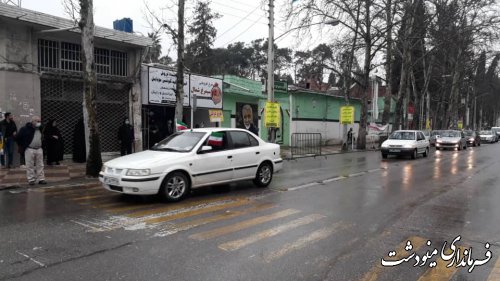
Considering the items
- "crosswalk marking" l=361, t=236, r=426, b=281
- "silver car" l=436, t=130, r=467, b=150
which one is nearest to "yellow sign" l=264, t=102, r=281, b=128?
"crosswalk marking" l=361, t=236, r=426, b=281

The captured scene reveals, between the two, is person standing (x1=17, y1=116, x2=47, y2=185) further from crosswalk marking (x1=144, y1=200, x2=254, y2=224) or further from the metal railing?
the metal railing

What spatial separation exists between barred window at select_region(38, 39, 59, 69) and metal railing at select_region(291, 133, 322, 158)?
40.7 feet

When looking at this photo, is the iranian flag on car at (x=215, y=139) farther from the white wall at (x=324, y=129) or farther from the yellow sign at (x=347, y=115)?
the white wall at (x=324, y=129)

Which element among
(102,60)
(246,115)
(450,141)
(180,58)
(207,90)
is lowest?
(450,141)

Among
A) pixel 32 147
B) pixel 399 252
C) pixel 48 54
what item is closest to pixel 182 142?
pixel 32 147

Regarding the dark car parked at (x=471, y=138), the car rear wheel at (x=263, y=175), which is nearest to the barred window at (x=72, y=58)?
the car rear wheel at (x=263, y=175)

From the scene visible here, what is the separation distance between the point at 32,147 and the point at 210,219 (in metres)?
6.00

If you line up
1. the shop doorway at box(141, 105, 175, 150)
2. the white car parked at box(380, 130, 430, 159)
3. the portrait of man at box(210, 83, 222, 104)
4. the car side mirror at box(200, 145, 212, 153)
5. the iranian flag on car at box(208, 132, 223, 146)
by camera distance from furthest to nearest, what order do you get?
the portrait of man at box(210, 83, 222, 104) < the white car parked at box(380, 130, 430, 159) < the shop doorway at box(141, 105, 175, 150) < the iranian flag on car at box(208, 132, 223, 146) < the car side mirror at box(200, 145, 212, 153)

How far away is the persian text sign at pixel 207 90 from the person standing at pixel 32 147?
953 centimetres

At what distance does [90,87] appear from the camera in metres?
A: 11.8

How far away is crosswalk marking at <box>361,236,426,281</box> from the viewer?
4.46 meters

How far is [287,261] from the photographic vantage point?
Result: 16.0 ft

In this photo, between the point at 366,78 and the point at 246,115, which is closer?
the point at 246,115

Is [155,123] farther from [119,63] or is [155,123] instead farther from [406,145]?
[406,145]
